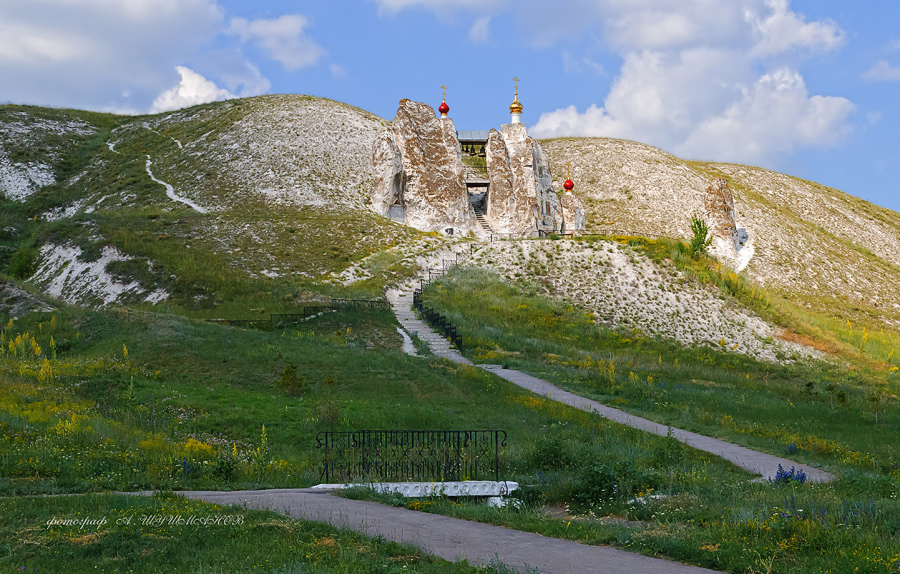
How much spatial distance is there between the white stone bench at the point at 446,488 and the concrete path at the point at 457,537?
Answer: 586mm

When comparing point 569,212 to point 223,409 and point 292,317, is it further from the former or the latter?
point 223,409

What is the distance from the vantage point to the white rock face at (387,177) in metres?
57.1

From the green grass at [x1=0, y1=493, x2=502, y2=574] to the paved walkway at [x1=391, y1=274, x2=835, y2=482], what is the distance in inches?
350

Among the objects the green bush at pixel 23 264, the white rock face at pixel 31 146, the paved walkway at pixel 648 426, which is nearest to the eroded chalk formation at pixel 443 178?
the paved walkway at pixel 648 426

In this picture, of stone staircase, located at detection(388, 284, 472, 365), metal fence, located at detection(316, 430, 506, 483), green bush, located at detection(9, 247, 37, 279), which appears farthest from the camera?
green bush, located at detection(9, 247, 37, 279)

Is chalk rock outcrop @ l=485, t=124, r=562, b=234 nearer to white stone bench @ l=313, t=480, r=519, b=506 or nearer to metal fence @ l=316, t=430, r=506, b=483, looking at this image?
metal fence @ l=316, t=430, r=506, b=483

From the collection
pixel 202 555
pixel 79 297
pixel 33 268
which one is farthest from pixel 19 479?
pixel 33 268

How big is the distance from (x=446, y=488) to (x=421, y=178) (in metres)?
47.2

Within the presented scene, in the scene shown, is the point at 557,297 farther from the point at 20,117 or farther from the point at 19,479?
the point at 20,117

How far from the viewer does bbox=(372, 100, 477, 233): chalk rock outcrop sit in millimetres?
56812

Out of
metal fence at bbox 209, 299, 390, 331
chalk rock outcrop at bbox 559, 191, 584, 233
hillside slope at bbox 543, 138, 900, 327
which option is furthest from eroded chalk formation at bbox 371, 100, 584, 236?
hillside slope at bbox 543, 138, 900, 327

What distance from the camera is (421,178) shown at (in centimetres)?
5744

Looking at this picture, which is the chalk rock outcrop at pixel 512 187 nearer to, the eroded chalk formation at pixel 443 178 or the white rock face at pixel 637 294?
the eroded chalk formation at pixel 443 178

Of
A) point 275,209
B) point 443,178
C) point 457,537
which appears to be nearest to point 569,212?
point 443,178
